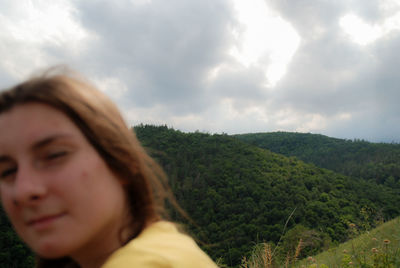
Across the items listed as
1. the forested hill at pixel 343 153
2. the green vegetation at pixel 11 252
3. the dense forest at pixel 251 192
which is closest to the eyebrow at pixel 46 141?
the dense forest at pixel 251 192

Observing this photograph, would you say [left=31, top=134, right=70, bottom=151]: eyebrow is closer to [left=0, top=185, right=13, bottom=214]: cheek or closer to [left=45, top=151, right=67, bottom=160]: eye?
[left=45, top=151, right=67, bottom=160]: eye

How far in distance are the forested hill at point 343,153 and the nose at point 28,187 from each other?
66643mm

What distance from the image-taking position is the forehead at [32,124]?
820 millimetres

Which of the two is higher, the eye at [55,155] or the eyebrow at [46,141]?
the eyebrow at [46,141]

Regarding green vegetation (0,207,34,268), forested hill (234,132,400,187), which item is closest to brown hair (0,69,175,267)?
green vegetation (0,207,34,268)

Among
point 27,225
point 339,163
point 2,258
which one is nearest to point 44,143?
point 27,225

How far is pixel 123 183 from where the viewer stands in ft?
3.12

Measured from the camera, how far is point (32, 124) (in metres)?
0.83

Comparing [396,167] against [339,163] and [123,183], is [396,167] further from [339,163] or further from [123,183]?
[123,183]

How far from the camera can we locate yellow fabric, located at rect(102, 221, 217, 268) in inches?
25.8

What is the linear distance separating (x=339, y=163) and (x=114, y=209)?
8860 cm

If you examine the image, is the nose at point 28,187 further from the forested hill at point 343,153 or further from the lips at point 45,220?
the forested hill at point 343,153

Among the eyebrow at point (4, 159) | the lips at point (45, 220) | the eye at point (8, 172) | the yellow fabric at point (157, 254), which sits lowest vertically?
the yellow fabric at point (157, 254)

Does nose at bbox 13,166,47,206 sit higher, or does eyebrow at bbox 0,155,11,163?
eyebrow at bbox 0,155,11,163
